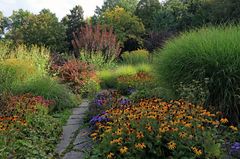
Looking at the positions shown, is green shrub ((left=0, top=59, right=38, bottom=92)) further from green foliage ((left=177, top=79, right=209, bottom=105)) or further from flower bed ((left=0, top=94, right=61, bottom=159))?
green foliage ((left=177, top=79, right=209, bottom=105))

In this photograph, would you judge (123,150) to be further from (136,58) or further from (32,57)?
(136,58)

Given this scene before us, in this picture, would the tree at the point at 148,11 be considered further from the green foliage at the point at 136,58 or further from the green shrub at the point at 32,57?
the green shrub at the point at 32,57

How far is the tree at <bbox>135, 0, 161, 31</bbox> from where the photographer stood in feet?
101

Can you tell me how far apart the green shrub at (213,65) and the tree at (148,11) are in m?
24.8

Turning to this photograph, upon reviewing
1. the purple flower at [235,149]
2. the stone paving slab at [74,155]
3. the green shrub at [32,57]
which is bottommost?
the stone paving slab at [74,155]

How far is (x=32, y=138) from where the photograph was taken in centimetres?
483

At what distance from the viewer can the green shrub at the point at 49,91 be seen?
26.6ft

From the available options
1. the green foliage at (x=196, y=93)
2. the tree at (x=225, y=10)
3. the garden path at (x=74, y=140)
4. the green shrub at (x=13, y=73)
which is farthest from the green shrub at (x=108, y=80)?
the tree at (x=225, y=10)

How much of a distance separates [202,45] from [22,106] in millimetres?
3140

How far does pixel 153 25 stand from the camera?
99.2 feet

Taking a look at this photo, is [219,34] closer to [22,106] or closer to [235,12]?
[22,106]

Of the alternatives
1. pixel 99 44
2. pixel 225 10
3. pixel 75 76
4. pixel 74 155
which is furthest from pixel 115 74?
pixel 225 10

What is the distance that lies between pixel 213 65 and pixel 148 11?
86.5ft

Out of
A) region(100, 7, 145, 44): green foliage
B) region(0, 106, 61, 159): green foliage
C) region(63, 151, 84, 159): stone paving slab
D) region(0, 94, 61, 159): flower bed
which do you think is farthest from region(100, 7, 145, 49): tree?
region(63, 151, 84, 159): stone paving slab
